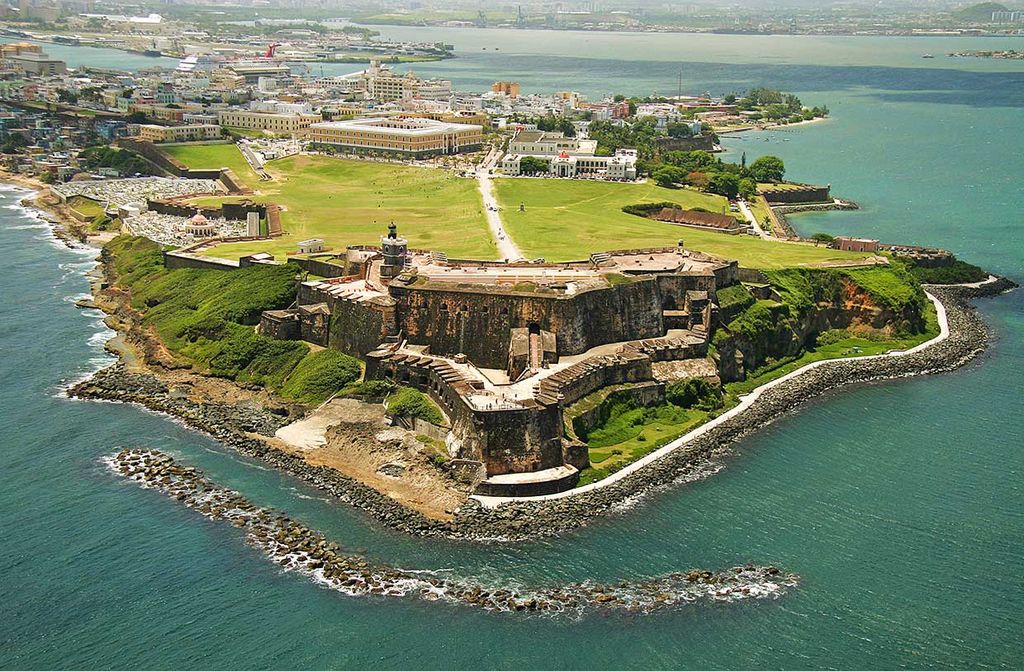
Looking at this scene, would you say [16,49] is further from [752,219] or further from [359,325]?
[359,325]

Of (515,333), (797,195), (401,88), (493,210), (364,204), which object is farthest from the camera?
(401,88)

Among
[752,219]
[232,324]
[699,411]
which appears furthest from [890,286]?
[232,324]

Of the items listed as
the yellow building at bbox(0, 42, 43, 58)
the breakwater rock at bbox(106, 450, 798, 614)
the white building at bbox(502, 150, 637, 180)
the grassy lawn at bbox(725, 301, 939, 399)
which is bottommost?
the breakwater rock at bbox(106, 450, 798, 614)

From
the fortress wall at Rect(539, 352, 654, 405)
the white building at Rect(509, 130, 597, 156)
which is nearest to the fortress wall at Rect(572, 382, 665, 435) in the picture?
the fortress wall at Rect(539, 352, 654, 405)

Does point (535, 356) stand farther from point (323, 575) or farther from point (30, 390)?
point (30, 390)

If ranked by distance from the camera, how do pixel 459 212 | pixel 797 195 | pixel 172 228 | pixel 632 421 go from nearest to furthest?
pixel 632 421
pixel 172 228
pixel 459 212
pixel 797 195

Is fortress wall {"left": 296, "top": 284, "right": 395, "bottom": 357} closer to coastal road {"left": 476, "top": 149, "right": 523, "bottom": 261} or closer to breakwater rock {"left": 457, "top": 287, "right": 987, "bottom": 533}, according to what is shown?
coastal road {"left": 476, "top": 149, "right": 523, "bottom": 261}
